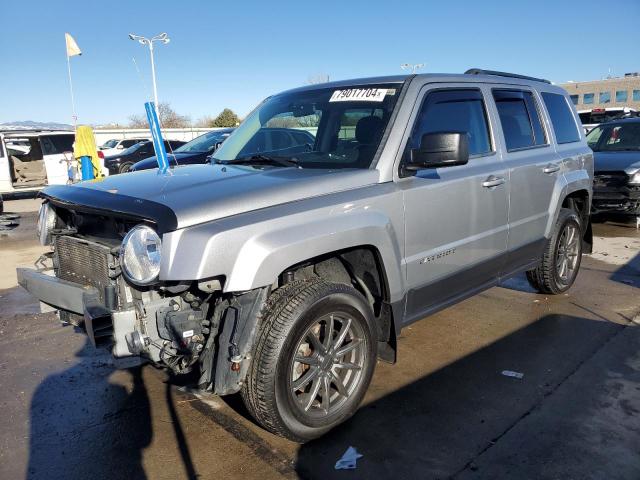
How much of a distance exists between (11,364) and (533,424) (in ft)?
12.8

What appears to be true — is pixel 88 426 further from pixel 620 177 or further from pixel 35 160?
pixel 35 160

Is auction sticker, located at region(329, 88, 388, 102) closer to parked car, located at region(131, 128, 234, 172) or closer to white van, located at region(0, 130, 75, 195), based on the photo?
parked car, located at region(131, 128, 234, 172)

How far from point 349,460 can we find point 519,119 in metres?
3.26

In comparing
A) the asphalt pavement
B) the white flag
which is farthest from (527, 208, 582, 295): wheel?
the white flag

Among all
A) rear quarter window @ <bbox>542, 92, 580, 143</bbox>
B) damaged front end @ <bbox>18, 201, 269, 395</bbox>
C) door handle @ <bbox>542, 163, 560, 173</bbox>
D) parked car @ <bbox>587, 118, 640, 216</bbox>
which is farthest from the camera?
parked car @ <bbox>587, 118, 640, 216</bbox>

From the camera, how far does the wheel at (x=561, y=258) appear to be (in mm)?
5250

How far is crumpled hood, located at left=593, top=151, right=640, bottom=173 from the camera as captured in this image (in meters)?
8.91

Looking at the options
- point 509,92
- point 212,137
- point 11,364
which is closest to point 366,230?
point 509,92

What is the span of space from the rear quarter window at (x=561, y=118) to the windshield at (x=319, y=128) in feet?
7.44

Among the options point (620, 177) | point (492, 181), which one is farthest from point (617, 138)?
point (492, 181)

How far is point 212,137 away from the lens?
12281 mm

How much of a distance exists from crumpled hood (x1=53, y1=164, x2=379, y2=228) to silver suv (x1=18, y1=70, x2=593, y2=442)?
1 centimetres

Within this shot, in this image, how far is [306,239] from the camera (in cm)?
277

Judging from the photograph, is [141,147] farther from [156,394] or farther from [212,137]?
[156,394]
